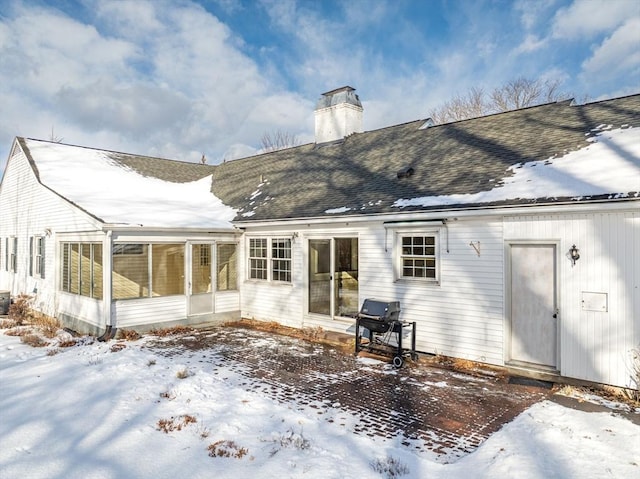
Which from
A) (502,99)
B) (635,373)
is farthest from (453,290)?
(502,99)

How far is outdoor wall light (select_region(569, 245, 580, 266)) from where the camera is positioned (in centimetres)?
666

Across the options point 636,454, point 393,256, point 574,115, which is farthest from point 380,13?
point 636,454

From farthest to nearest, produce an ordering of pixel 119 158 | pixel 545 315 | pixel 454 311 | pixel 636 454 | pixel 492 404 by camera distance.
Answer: pixel 119 158, pixel 454 311, pixel 545 315, pixel 492 404, pixel 636 454

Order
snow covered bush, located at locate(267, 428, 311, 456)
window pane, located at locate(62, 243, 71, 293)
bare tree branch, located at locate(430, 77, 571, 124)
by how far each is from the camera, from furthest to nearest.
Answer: bare tree branch, located at locate(430, 77, 571, 124) → window pane, located at locate(62, 243, 71, 293) → snow covered bush, located at locate(267, 428, 311, 456)

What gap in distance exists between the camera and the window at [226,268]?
1224cm

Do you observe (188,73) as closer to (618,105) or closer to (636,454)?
(618,105)

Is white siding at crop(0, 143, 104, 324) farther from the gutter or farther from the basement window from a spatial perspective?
the basement window

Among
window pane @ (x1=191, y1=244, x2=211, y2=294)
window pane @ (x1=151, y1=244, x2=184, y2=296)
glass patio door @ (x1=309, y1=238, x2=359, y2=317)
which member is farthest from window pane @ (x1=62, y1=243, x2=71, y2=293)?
glass patio door @ (x1=309, y1=238, x2=359, y2=317)

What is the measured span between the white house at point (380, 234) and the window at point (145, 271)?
38mm

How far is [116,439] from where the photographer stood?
482 centimetres

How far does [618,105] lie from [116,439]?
433 inches

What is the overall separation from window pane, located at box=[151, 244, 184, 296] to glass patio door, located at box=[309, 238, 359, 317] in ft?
12.0

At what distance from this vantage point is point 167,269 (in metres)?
11.4

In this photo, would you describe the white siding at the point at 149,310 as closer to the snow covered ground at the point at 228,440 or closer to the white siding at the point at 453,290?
the snow covered ground at the point at 228,440
